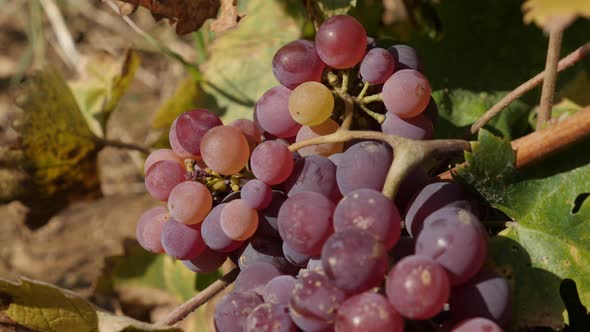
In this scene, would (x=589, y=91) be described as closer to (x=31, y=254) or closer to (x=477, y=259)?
(x=477, y=259)

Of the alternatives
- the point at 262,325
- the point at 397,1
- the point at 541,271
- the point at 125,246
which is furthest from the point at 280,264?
the point at 397,1

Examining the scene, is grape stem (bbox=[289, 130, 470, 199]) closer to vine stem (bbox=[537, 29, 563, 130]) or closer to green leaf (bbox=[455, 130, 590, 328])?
green leaf (bbox=[455, 130, 590, 328])

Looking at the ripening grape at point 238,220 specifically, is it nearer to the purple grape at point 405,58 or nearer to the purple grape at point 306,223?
the purple grape at point 306,223

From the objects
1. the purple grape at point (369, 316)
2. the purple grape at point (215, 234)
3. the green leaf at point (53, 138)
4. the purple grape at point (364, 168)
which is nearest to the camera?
the purple grape at point (369, 316)

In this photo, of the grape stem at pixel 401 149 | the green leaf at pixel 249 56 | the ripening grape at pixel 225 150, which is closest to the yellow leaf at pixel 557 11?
the grape stem at pixel 401 149

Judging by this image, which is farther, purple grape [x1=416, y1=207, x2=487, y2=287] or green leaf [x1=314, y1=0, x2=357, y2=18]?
green leaf [x1=314, y1=0, x2=357, y2=18]

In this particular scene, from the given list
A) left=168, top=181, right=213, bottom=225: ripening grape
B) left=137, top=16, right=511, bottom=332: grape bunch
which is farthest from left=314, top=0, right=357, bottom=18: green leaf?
left=168, top=181, right=213, bottom=225: ripening grape

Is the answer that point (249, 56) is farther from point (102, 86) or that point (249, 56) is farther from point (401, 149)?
point (401, 149)
